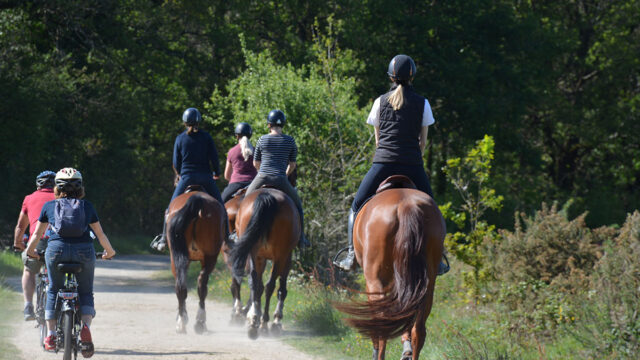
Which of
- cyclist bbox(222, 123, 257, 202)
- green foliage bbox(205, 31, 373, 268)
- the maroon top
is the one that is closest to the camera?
cyclist bbox(222, 123, 257, 202)

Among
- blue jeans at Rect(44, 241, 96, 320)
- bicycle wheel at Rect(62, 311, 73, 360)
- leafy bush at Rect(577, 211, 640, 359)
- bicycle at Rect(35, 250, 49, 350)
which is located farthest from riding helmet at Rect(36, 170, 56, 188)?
leafy bush at Rect(577, 211, 640, 359)

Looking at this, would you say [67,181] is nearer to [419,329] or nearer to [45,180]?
[45,180]

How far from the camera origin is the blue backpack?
778 centimetres

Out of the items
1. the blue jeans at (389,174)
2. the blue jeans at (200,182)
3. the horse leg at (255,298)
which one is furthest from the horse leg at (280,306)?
the blue jeans at (389,174)

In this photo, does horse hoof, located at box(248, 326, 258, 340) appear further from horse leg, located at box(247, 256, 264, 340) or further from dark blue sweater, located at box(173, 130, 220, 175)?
dark blue sweater, located at box(173, 130, 220, 175)

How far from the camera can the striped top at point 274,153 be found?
11695mm

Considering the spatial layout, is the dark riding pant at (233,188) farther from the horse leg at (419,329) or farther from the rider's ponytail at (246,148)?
the horse leg at (419,329)

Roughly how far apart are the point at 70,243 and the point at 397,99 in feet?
10.9

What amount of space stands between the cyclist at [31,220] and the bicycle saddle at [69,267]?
1557mm

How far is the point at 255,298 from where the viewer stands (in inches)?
436

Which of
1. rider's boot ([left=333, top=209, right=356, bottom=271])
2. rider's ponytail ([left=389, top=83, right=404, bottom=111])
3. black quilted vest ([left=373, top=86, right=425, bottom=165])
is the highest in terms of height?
rider's ponytail ([left=389, top=83, right=404, bottom=111])

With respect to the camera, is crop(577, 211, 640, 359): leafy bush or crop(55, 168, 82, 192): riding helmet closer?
crop(55, 168, 82, 192): riding helmet

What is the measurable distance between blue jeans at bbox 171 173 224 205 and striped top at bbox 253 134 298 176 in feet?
2.36

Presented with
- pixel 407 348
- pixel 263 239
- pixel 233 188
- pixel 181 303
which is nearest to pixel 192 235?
pixel 181 303
